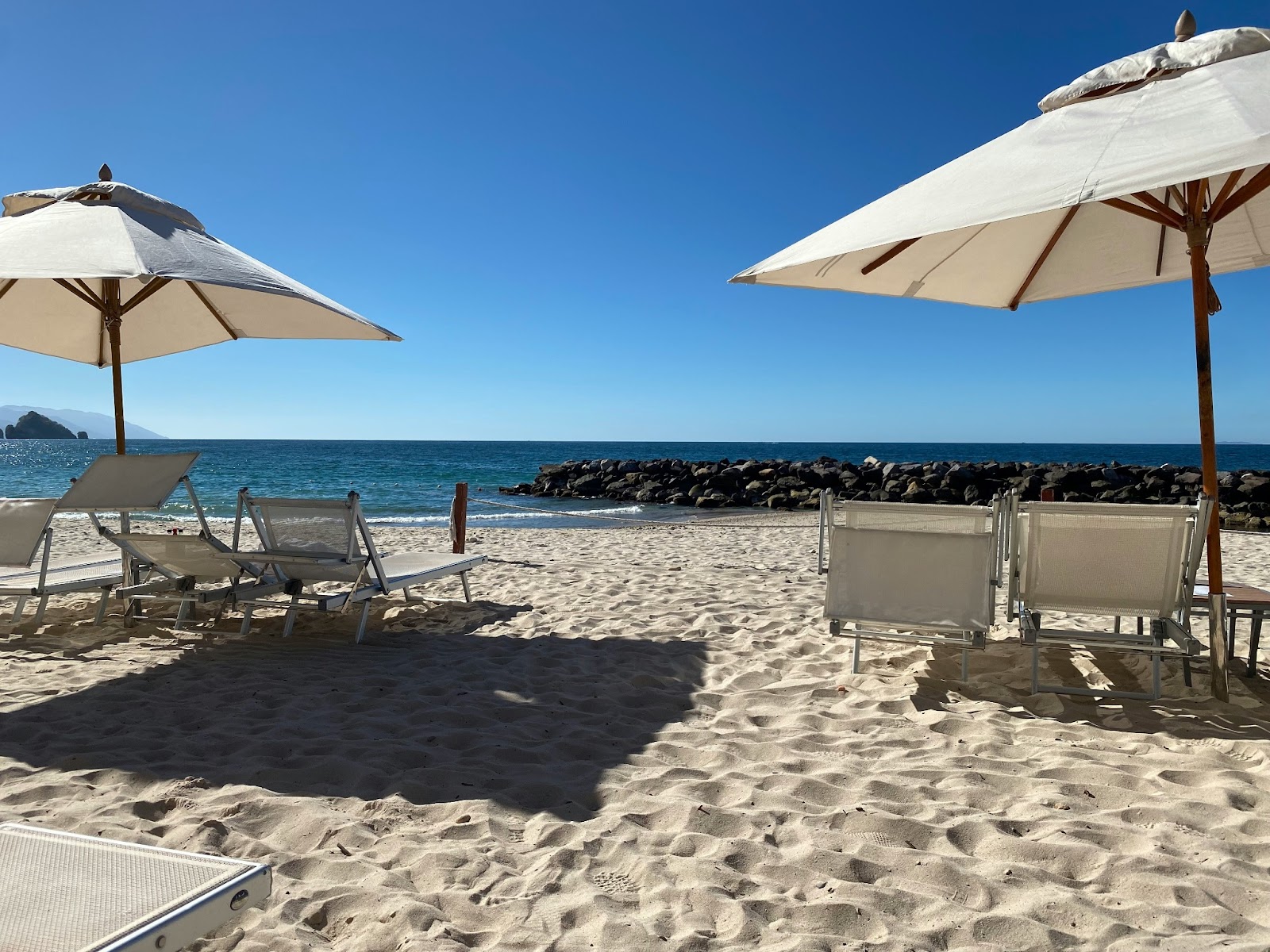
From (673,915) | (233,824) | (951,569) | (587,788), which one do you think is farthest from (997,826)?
(233,824)

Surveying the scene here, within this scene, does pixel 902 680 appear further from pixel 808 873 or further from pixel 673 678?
pixel 808 873

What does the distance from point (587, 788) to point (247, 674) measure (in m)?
Result: 2.24

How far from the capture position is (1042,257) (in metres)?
5.18

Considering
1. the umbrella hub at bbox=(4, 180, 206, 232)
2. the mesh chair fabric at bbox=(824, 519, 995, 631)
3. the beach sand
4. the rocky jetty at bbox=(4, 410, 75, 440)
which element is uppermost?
the rocky jetty at bbox=(4, 410, 75, 440)

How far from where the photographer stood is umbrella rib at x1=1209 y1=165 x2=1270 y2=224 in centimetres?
340

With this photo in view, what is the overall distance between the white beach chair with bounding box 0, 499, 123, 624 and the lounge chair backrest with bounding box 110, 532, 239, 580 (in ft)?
1.55

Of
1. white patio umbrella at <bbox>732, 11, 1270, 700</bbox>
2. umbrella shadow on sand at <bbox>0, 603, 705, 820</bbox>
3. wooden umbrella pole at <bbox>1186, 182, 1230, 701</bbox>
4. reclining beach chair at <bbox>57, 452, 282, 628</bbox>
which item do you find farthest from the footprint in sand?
reclining beach chair at <bbox>57, 452, 282, 628</bbox>

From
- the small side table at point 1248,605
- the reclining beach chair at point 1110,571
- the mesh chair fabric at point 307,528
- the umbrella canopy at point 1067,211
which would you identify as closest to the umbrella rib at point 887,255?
the umbrella canopy at point 1067,211

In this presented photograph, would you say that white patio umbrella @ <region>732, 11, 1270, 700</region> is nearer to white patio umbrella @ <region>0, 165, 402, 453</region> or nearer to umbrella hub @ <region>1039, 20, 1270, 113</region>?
umbrella hub @ <region>1039, 20, 1270, 113</region>

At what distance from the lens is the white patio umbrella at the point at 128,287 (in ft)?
12.8

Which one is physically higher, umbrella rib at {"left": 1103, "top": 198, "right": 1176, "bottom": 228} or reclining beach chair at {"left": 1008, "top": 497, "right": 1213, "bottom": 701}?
umbrella rib at {"left": 1103, "top": 198, "right": 1176, "bottom": 228}

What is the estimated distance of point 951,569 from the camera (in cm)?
396

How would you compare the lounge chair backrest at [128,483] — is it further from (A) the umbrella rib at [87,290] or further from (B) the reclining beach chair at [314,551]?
(A) the umbrella rib at [87,290]

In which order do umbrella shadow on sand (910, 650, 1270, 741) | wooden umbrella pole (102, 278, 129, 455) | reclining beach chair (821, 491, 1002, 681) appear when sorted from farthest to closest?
wooden umbrella pole (102, 278, 129, 455) → reclining beach chair (821, 491, 1002, 681) → umbrella shadow on sand (910, 650, 1270, 741)
